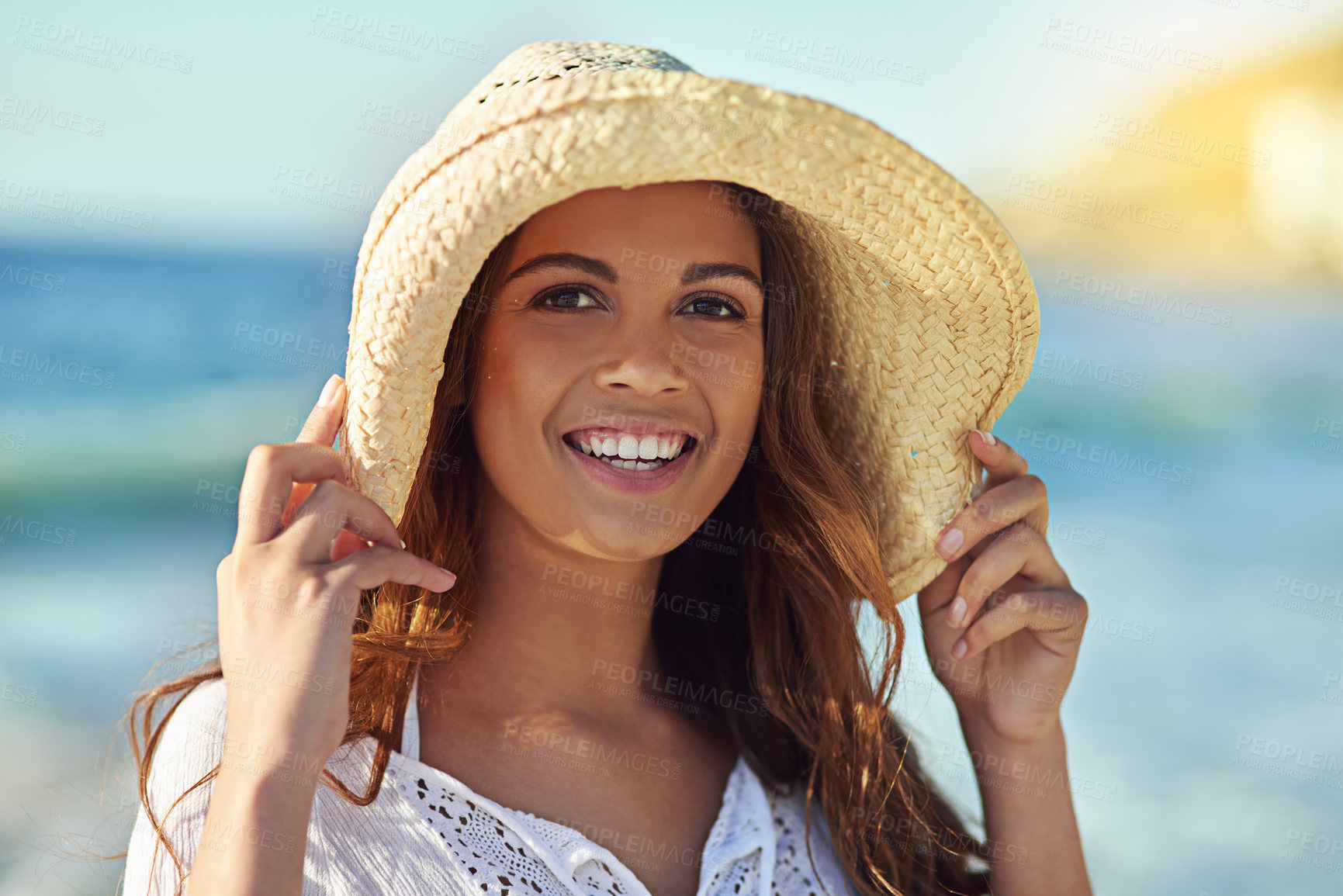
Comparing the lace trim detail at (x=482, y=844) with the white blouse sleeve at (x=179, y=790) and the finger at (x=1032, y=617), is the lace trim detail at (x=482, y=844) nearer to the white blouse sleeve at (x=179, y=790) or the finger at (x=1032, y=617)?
the white blouse sleeve at (x=179, y=790)

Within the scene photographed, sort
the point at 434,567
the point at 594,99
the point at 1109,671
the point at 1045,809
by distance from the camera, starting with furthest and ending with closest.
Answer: the point at 1109,671 < the point at 1045,809 < the point at 434,567 < the point at 594,99

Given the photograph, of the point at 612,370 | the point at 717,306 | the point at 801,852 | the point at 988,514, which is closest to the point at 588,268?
the point at 612,370

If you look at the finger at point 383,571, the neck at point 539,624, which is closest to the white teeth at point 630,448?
the neck at point 539,624

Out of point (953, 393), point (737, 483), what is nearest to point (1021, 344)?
point (953, 393)

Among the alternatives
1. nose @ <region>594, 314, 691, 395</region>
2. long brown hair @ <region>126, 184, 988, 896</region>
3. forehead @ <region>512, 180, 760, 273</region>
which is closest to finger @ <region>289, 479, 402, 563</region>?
long brown hair @ <region>126, 184, 988, 896</region>

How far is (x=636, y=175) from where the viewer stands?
1573 mm

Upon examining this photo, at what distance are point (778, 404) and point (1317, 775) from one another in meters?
5.29

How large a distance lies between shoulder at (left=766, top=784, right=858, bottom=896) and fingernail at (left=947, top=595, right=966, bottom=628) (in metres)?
0.49

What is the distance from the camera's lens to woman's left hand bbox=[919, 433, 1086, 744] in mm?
2127

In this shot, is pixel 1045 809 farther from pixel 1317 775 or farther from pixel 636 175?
pixel 1317 775

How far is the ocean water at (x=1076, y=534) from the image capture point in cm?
552

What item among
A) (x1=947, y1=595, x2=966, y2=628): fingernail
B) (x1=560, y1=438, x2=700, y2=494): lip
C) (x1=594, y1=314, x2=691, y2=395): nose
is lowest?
(x1=947, y1=595, x2=966, y2=628): fingernail

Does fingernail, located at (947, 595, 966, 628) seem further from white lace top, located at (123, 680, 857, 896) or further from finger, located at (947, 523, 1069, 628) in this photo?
white lace top, located at (123, 680, 857, 896)

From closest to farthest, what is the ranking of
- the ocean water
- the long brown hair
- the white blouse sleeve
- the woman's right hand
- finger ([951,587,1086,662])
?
1. the woman's right hand
2. the white blouse sleeve
3. the long brown hair
4. finger ([951,587,1086,662])
5. the ocean water
